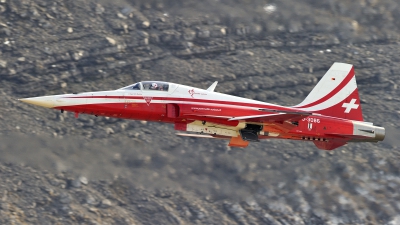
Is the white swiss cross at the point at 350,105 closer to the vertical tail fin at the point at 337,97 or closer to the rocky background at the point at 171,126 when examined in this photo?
the vertical tail fin at the point at 337,97

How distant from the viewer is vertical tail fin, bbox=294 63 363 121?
2998 centimetres

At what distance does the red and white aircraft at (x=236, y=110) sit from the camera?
27.5 m

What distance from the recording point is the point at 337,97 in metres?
30.1

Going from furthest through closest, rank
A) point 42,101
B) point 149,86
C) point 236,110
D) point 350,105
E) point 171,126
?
1. point 171,126
2. point 350,105
3. point 236,110
4. point 149,86
5. point 42,101

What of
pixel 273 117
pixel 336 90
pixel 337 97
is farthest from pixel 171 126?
pixel 273 117

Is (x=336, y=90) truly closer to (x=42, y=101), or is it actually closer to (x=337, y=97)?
(x=337, y=97)

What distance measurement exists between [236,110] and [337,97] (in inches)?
162

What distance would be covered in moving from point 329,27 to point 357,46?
6.10 ft

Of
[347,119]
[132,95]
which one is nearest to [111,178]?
[132,95]

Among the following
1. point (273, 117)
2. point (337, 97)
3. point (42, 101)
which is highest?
point (337, 97)

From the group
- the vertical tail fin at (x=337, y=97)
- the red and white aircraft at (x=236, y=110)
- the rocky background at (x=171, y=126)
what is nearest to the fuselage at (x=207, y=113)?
the red and white aircraft at (x=236, y=110)

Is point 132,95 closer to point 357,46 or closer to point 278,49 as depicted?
point 278,49

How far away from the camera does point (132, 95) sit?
27750mm

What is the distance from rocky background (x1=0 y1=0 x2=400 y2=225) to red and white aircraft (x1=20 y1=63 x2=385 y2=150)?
589cm
